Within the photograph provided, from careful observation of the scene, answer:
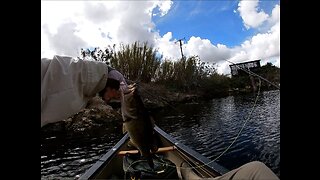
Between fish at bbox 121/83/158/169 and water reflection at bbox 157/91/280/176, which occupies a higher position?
fish at bbox 121/83/158/169

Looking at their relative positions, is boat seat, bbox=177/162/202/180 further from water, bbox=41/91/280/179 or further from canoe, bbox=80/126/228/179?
water, bbox=41/91/280/179

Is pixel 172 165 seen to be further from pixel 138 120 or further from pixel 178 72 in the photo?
pixel 178 72

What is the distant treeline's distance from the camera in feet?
51.2

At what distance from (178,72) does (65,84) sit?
Answer: 2553 centimetres

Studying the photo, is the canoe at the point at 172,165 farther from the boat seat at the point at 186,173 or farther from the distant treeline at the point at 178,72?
the distant treeline at the point at 178,72

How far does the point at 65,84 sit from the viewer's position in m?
1.04

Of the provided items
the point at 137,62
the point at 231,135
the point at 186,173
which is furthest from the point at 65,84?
the point at 137,62

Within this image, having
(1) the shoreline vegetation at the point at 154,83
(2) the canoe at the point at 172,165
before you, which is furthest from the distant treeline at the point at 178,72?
(2) the canoe at the point at 172,165

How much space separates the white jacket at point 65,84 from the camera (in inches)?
38.5

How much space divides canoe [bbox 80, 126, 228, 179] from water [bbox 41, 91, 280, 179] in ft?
9.62

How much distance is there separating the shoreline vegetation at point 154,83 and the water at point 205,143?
1.24 metres

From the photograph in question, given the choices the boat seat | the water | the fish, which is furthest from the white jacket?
the water
